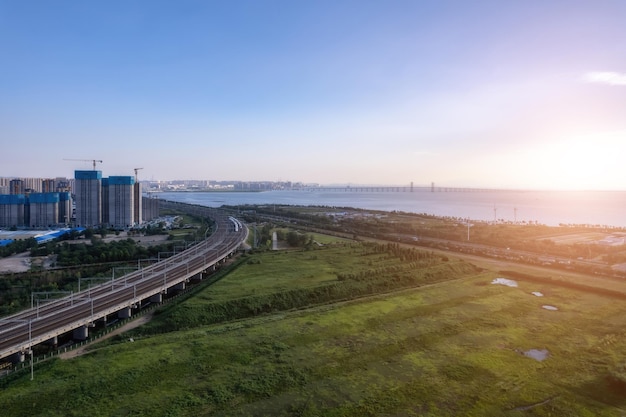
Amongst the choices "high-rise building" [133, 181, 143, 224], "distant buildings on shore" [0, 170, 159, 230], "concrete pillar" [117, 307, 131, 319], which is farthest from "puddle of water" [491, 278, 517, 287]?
"high-rise building" [133, 181, 143, 224]

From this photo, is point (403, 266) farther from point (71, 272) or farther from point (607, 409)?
point (71, 272)

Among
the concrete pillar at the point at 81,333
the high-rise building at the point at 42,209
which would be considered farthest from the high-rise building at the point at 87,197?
the concrete pillar at the point at 81,333

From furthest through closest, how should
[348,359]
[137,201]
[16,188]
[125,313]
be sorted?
[16,188]
[137,201]
[125,313]
[348,359]

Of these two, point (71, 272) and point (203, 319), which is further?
point (71, 272)

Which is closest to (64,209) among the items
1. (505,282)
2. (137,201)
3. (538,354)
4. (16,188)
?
(137,201)

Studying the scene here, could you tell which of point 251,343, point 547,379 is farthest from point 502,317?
Result: point 251,343

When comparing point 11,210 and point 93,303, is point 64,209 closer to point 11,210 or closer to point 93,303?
point 11,210
